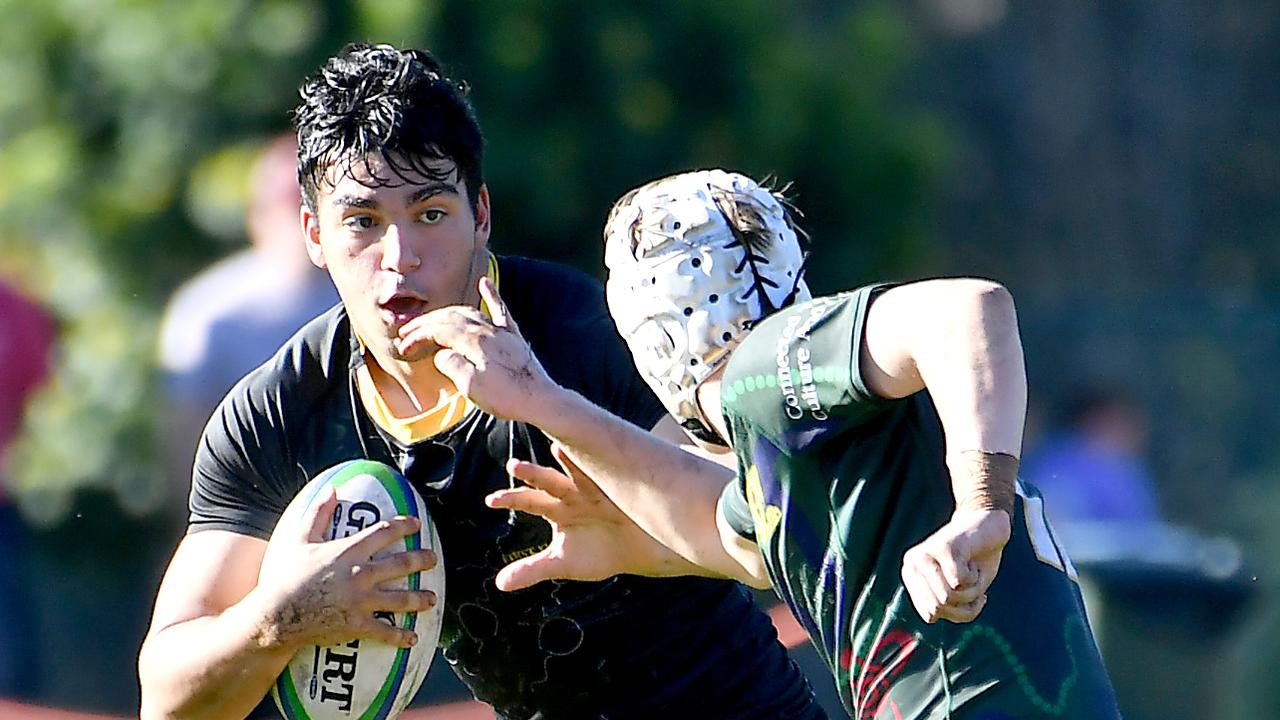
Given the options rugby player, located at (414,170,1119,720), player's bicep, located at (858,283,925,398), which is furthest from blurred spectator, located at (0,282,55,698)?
player's bicep, located at (858,283,925,398)

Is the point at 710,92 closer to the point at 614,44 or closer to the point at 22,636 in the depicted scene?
the point at 614,44

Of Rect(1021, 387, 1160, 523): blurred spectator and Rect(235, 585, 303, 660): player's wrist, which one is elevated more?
Rect(235, 585, 303, 660): player's wrist

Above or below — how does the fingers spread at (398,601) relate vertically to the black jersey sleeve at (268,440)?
below

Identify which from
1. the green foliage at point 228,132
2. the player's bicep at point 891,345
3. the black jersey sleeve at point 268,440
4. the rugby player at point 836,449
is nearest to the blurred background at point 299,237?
the green foliage at point 228,132

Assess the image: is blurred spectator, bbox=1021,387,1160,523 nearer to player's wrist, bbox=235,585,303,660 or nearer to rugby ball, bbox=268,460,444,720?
rugby ball, bbox=268,460,444,720

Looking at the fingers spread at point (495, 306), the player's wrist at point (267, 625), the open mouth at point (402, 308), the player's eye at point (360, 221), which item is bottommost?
the player's wrist at point (267, 625)

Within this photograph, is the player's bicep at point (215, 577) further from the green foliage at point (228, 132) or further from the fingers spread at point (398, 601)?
the green foliage at point (228, 132)

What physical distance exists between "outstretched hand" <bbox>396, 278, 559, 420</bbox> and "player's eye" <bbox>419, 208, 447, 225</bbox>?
1.11 feet

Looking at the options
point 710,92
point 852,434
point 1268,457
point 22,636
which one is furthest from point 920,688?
point 1268,457

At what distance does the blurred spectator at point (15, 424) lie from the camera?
24.7 ft

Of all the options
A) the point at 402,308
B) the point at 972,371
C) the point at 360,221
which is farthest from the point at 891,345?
the point at 360,221

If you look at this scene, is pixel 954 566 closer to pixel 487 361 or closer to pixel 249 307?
pixel 487 361

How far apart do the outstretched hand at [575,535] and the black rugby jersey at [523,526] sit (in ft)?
0.63

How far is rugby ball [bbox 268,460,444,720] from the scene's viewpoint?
397cm
